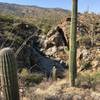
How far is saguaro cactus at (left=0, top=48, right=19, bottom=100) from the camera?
6.71 m

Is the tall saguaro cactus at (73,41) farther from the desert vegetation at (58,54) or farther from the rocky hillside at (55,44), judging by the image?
the rocky hillside at (55,44)

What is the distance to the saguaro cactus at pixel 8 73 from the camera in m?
6.71

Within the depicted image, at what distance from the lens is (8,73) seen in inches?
264

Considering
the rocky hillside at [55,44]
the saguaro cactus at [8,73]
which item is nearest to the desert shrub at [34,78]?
the rocky hillside at [55,44]

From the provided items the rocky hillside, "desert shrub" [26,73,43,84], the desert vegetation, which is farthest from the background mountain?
"desert shrub" [26,73,43,84]

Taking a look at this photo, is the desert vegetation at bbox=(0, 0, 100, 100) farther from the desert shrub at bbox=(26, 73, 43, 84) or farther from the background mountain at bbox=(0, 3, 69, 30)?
the background mountain at bbox=(0, 3, 69, 30)

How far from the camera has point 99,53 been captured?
19.5 m

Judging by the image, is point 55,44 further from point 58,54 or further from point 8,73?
point 8,73

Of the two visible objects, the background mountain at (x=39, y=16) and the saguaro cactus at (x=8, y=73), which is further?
the background mountain at (x=39, y=16)

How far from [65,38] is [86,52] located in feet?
7.50

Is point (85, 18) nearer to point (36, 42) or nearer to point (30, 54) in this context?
point (36, 42)

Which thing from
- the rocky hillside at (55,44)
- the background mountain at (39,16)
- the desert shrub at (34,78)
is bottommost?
the desert shrub at (34,78)

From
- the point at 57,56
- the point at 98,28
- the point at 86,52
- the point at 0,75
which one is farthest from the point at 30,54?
the point at 0,75

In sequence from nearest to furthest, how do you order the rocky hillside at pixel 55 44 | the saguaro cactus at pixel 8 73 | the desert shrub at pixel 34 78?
the saguaro cactus at pixel 8 73, the desert shrub at pixel 34 78, the rocky hillside at pixel 55 44
